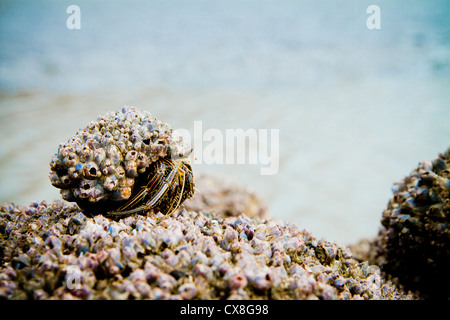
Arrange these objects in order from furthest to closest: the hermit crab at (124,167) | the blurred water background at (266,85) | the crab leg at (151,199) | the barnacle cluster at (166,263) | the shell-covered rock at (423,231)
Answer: the blurred water background at (266,85), the shell-covered rock at (423,231), the crab leg at (151,199), the hermit crab at (124,167), the barnacle cluster at (166,263)

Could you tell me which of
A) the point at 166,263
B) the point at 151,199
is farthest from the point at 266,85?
the point at 166,263

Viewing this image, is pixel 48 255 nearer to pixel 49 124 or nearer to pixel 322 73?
pixel 49 124

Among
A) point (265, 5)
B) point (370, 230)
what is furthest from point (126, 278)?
point (265, 5)

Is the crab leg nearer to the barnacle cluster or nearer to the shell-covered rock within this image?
the barnacle cluster

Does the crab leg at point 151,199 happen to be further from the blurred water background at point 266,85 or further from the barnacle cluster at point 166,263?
the blurred water background at point 266,85

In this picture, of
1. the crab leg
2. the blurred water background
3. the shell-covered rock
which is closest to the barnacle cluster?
the crab leg

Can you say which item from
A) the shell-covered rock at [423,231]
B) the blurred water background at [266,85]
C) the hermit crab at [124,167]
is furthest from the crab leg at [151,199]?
the blurred water background at [266,85]

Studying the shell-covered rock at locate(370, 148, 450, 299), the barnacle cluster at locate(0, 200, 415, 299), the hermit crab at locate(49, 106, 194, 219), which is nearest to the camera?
the barnacle cluster at locate(0, 200, 415, 299)
